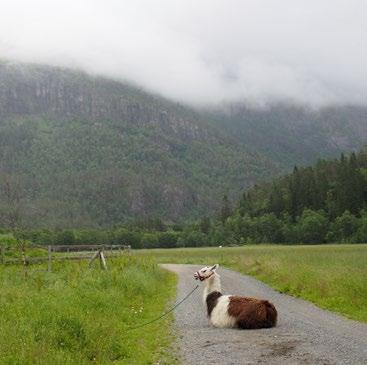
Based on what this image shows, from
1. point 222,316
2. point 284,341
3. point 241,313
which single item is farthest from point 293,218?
point 284,341

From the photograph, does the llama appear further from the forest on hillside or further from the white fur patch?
the forest on hillside

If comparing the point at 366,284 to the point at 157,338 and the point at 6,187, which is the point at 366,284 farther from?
the point at 6,187

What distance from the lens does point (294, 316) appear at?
2212 centimetres

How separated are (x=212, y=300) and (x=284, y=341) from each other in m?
5.31

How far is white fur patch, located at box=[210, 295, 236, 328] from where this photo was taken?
19719 millimetres

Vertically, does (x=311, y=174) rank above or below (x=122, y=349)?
above

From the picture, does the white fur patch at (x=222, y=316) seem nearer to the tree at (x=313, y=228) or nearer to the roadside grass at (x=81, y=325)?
Result: the roadside grass at (x=81, y=325)

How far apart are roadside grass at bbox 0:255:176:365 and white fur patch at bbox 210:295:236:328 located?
1.65 m

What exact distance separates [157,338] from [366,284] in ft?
35.0

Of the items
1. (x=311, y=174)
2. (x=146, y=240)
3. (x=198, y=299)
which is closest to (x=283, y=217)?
(x=311, y=174)

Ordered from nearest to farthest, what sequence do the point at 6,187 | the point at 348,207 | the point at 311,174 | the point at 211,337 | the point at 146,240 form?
the point at 211,337
the point at 6,187
the point at 348,207
the point at 311,174
the point at 146,240

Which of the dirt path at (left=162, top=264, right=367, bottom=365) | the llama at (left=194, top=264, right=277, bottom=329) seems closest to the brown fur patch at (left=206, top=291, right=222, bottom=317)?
the llama at (left=194, top=264, right=277, bottom=329)

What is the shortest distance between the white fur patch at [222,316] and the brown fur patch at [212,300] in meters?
0.36

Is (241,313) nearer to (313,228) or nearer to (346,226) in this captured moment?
(346,226)
